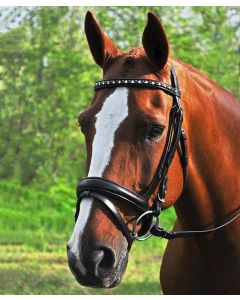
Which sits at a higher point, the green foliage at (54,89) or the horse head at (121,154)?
the horse head at (121,154)

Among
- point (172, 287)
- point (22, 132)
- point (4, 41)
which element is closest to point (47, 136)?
point (22, 132)

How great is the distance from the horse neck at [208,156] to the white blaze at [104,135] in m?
0.39

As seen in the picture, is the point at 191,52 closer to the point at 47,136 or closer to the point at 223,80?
the point at 223,80

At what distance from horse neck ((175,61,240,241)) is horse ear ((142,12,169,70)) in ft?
0.65

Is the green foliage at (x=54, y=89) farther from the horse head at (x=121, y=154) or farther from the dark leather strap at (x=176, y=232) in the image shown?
the horse head at (x=121, y=154)

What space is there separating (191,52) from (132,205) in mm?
7599

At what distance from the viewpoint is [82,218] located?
252cm

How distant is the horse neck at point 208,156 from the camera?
3010 mm

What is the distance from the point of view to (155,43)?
2881 millimetres

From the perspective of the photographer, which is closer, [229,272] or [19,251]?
[229,272]

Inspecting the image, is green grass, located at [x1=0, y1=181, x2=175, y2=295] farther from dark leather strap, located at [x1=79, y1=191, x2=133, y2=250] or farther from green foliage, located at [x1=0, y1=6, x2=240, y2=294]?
dark leather strap, located at [x1=79, y1=191, x2=133, y2=250]

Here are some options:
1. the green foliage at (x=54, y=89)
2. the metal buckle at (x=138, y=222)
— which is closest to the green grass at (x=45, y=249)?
the green foliage at (x=54, y=89)

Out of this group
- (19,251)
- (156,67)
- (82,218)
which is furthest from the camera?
(19,251)

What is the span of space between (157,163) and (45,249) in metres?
6.84
